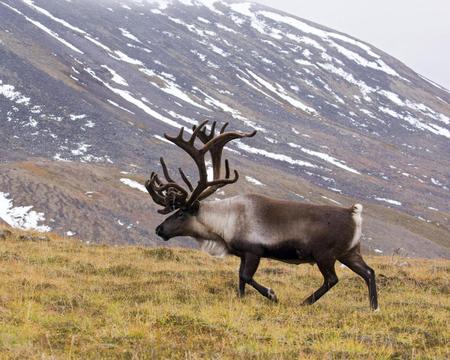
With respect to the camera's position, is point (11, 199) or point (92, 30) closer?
point (11, 199)

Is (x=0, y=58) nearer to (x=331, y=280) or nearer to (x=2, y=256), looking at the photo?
(x=2, y=256)

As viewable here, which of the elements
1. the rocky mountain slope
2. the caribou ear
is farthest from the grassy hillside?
the rocky mountain slope

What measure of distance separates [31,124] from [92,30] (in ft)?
206

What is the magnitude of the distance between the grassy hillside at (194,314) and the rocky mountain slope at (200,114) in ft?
77.2

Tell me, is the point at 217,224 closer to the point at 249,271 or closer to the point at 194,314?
the point at 249,271

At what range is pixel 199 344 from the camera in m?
6.79

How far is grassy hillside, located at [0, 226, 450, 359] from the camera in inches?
260

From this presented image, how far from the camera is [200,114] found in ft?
290

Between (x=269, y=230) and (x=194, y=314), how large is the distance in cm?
284

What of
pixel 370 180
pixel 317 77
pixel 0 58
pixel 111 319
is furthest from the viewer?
pixel 317 77

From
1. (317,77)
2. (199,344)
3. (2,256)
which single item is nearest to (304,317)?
(199,344)

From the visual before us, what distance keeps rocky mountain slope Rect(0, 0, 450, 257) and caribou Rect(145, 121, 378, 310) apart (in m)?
24.6

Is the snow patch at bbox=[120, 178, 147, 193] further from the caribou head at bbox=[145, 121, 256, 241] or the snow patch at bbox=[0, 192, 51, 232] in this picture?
the caribou head at bbox=[145, 121, 256, 241]

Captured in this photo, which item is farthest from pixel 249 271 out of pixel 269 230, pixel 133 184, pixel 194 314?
pixel 133 184
